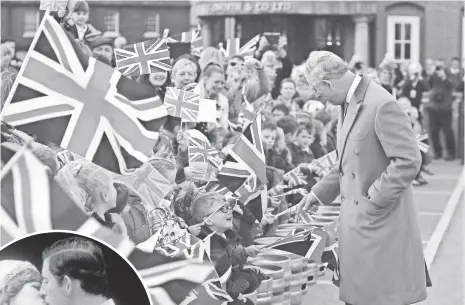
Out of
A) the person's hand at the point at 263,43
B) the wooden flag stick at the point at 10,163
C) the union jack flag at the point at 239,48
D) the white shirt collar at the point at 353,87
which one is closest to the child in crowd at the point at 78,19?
the union jack flag at the point at 239,48

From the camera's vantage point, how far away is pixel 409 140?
4957mm

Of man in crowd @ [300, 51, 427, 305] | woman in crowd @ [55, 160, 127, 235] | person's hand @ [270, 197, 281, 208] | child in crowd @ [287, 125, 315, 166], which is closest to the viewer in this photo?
woman in crowd @ [55, 160, 127, 235]

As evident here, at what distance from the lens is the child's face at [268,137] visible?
839 cm

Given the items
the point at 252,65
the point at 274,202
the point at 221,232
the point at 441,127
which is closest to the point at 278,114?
the point at 252,65

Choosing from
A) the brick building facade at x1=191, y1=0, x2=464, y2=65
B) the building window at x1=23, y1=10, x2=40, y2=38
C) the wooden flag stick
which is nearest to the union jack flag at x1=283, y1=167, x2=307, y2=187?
the wooden flag stick

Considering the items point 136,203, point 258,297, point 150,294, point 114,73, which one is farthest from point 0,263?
point 258,297

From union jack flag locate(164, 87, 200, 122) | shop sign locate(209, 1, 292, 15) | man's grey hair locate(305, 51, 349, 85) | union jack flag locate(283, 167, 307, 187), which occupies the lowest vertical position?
union jack flag locate(283, 167, 307, 187)

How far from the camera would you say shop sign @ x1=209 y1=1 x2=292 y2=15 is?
92.9 ft

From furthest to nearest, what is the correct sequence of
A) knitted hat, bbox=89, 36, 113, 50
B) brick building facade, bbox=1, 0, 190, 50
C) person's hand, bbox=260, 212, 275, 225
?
brick building facade, bbox=1, 0, 190, 50
knitted hat, bbox=89, 36, 113, 50
person's hand, bbox=260, 212, 275, 225

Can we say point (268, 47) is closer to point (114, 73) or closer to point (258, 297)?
point (258, 297)

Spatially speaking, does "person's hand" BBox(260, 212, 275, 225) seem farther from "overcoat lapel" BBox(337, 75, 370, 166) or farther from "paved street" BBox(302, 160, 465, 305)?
"overcoat lapel" BBox(337, 75, 370, 166)

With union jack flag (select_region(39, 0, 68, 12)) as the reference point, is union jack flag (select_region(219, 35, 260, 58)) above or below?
below

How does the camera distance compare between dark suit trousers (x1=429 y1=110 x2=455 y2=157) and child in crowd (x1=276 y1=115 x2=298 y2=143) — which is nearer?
child in crowd (x1=276 y1=115 x2=298 y2=143)

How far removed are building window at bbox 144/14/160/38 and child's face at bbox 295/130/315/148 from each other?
18.0m
